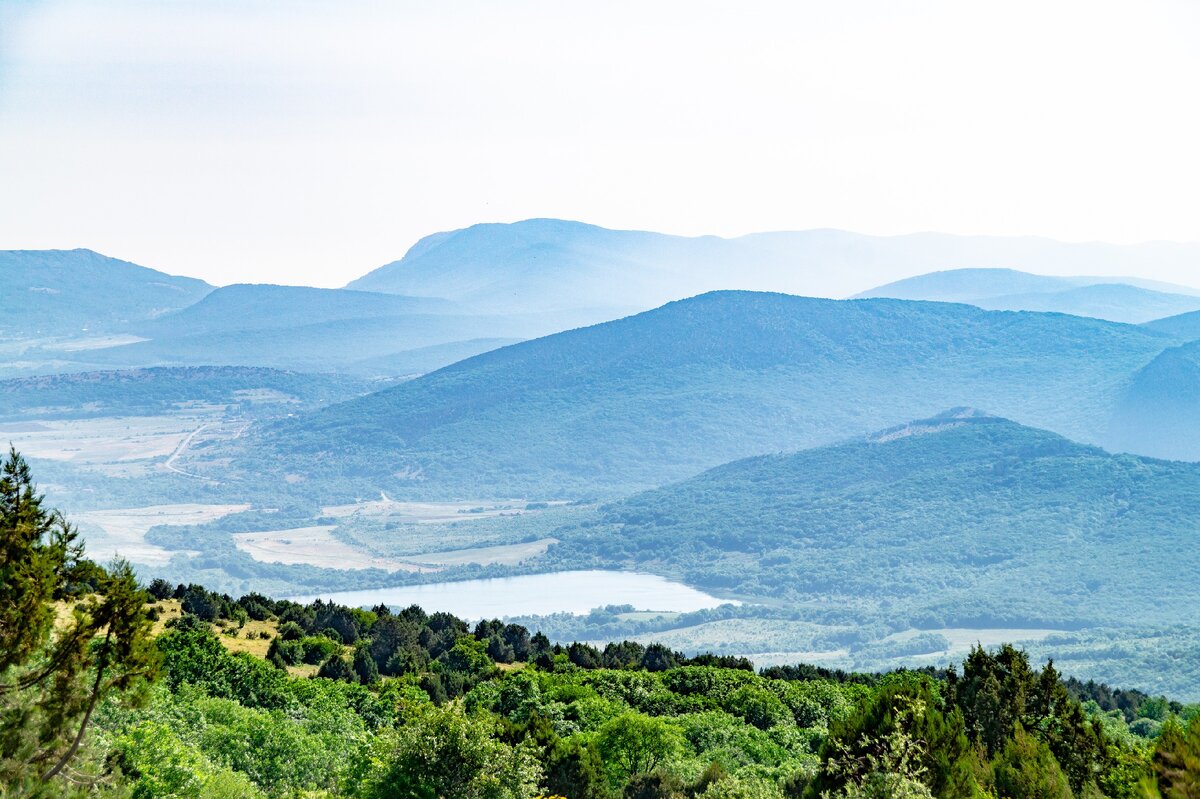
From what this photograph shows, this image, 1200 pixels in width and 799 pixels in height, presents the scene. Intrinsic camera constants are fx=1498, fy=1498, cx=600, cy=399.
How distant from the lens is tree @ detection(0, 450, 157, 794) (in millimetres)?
21766

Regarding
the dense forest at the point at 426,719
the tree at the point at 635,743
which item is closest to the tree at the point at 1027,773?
the dense forest at the point at 426,719

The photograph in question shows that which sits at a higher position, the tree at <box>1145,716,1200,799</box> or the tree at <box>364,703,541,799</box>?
the tree at <box>1145,716,1200,799</box>

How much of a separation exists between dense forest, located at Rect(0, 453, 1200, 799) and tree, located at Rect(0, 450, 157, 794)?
3 cm

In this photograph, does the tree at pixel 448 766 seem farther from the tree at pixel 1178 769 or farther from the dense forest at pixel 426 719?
the tree at pixel 1178 769

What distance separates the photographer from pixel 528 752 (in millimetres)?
34000

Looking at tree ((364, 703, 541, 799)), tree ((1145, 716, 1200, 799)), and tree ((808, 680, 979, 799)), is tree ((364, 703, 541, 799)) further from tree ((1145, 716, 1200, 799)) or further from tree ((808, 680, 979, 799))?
tree ((1145, 716, 1200, 799))

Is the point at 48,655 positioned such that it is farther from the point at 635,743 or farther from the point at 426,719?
the point at 635,743

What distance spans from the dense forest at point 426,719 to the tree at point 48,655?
33mm

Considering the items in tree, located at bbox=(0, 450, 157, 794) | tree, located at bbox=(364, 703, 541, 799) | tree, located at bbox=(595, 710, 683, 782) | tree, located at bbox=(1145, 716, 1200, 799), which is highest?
tree, located at bbox=(0, 450, 157, 794)

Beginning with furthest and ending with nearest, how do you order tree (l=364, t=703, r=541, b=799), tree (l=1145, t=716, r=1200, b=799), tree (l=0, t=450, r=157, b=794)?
1. tree (l=364, t=703, r=541, b=799)
2. tree (l=0, t=450, r=157, b=794)
3. tree (l=1145, t=716, r=1200, b=799)

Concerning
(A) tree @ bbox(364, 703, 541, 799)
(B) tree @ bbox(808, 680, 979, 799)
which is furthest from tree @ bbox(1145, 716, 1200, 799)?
(A) tree @ bbox(364, 703, 541, 799)

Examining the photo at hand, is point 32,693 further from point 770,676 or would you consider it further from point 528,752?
point 770,676

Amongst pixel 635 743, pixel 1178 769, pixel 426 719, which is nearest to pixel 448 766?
pixel 426 719

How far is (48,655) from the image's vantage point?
2286 cm
